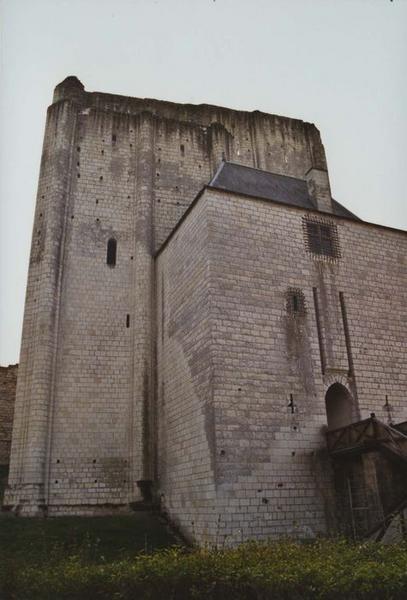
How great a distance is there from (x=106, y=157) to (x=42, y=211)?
3.64m

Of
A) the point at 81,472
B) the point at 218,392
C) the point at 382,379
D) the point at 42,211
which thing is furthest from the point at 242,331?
the point at 42,211

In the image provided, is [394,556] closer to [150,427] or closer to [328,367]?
[328,367]

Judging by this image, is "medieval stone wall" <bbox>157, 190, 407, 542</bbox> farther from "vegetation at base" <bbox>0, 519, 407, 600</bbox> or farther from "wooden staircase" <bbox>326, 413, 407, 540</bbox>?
"vegetation at base" <bbox>0, 519, 407, 600</bbox>

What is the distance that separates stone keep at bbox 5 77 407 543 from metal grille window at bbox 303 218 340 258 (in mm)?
48

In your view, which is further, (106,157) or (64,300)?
(106,157)

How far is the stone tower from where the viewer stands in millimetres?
A: 16078

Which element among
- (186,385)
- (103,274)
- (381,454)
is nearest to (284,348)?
(186,385)

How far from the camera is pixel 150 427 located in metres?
16.7

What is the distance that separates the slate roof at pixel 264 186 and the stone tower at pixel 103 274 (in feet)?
2.01

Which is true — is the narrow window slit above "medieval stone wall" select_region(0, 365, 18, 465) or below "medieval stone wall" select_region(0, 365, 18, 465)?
above

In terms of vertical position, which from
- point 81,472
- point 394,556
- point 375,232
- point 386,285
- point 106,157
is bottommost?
point 394,556

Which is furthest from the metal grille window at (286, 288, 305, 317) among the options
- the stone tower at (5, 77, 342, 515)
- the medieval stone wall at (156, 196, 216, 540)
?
the stone tower at (5, 77, 342, 515)

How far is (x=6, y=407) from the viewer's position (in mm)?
20750

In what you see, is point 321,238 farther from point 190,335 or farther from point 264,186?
point 190,335
